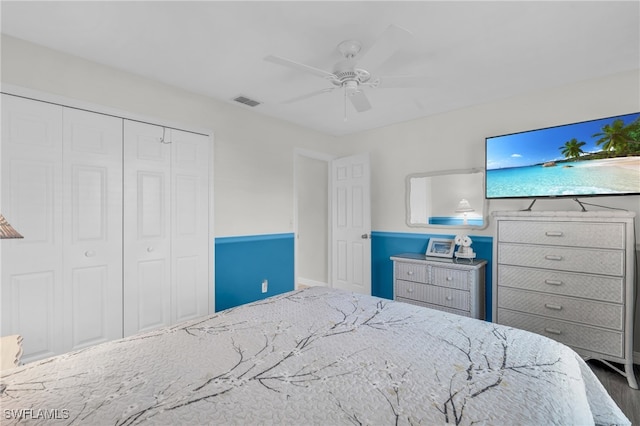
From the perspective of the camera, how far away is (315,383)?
1.01 meters

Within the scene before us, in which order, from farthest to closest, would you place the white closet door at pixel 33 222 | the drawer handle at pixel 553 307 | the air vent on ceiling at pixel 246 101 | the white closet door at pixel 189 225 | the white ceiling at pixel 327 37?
the air vent on ceiling at pixel 246 101, the white closet door at pixel 189 225, the drawer handle at pixel 553 307, the white closet door at pixel 33 222, the white ceiling at pixel 327 37

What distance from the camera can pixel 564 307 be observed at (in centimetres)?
241

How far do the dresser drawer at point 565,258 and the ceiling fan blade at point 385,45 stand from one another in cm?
195

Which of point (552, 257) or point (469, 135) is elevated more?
point (469, 135)

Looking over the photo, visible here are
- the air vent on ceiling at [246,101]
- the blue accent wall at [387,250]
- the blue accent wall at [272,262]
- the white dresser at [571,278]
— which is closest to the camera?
the white dresser at [571,278]

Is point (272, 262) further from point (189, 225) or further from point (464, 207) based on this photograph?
point (464, 207)

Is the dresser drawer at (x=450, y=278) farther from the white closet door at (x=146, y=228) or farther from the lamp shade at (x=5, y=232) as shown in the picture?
the lamp shade at (x=5, y=232)

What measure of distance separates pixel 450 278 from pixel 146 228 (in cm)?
288

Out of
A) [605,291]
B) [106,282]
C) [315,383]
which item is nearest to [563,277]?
[605,291]

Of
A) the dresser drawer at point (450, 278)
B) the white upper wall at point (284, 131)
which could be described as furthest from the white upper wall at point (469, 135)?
the dresser drawer at point (450, 278)

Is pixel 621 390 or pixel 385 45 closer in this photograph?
pixel 385 45

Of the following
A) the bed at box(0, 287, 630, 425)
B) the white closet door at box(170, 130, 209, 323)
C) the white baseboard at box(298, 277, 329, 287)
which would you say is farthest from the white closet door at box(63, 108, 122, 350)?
the white baseboard at box(298, 277, 329, 287)

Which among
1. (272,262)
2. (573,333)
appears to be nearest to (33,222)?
(272,262)

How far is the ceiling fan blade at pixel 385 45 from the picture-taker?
1.56 meters
